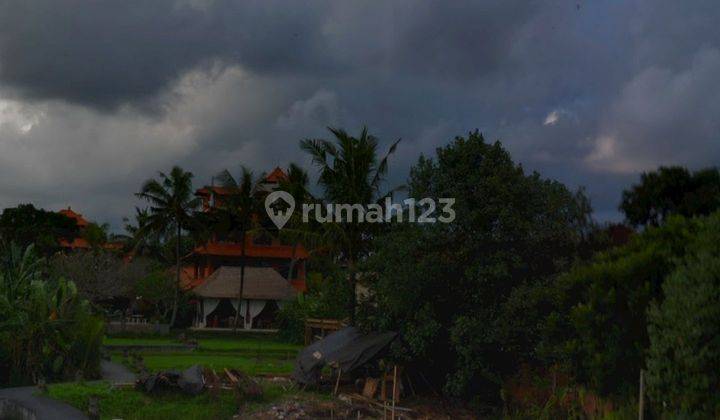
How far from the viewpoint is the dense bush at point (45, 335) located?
27734mm

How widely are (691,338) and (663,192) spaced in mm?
17663

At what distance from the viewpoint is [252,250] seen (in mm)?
63344

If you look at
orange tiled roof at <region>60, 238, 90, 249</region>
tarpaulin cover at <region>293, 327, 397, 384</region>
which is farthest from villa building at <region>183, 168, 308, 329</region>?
tarpaulin cover at <region>293, 327, 397, 384</region>

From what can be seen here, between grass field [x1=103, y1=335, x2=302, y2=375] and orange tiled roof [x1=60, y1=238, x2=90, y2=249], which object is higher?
orange tiled roof [x1=60, y1=238, x2=90, y2=249]

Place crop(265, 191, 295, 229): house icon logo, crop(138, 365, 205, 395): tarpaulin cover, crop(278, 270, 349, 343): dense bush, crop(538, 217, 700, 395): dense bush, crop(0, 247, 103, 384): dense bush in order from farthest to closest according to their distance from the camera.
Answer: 1. crop(265, 191, 295, 229): house icon logo
2. crop(278, 270, 349, 343): dense bush
3. crop(0, 247, 103, 384): dense bush
4. crop(138, 365, 205, 395): tarpaulin cover
5. crop(538, 217, 700, 395): dense bush

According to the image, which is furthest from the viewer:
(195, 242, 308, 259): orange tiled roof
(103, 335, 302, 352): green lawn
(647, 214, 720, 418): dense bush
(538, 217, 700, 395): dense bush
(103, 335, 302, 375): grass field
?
(195, 242, 308, 259): orange tiled roof

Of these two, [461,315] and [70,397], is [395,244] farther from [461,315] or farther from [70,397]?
[70,397]

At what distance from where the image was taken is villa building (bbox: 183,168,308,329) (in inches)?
2279

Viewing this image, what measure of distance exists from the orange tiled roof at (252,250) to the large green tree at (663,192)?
118 feet

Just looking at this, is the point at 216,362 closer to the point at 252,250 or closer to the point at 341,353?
the point at 341,353

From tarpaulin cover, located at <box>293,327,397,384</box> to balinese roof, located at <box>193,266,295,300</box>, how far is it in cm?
3125

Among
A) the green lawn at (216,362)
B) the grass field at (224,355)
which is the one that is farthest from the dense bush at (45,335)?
the grass field at (224,355)

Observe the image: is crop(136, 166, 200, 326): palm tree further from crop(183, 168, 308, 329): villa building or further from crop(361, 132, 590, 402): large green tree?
crop(361, 132, 590, 402): large green tree

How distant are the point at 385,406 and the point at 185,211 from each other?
36.8 meters
